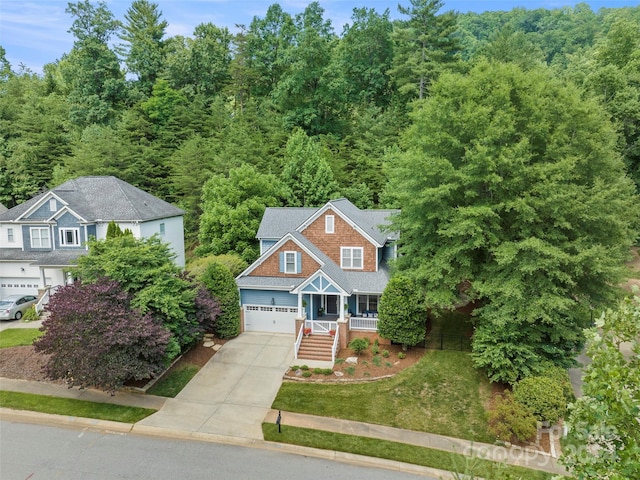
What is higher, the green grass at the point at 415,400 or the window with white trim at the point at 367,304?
the window with white trim at the point at 367,304

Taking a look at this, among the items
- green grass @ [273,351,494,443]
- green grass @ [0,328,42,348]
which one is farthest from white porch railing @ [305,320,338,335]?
green grass @ [0,328,42,348]

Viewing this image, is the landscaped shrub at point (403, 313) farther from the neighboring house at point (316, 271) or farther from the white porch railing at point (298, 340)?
the white porch railing at point (298, 340)

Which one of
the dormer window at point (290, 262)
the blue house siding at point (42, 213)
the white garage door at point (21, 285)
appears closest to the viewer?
the dormer window at point (290, 262)

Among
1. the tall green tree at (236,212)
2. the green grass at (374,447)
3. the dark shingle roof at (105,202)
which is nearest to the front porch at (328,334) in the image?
the green grass at (374,447)

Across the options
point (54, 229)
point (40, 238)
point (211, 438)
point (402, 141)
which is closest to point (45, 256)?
point (40, 238)

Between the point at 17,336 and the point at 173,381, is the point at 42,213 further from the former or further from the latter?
the point at 173,381

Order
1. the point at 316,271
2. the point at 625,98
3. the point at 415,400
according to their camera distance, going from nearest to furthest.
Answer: the point at 415,400
the point at 316,271
the point at 625,98

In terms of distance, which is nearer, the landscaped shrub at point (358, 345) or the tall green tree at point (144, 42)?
the landscaped shrub at point (358, 345)
